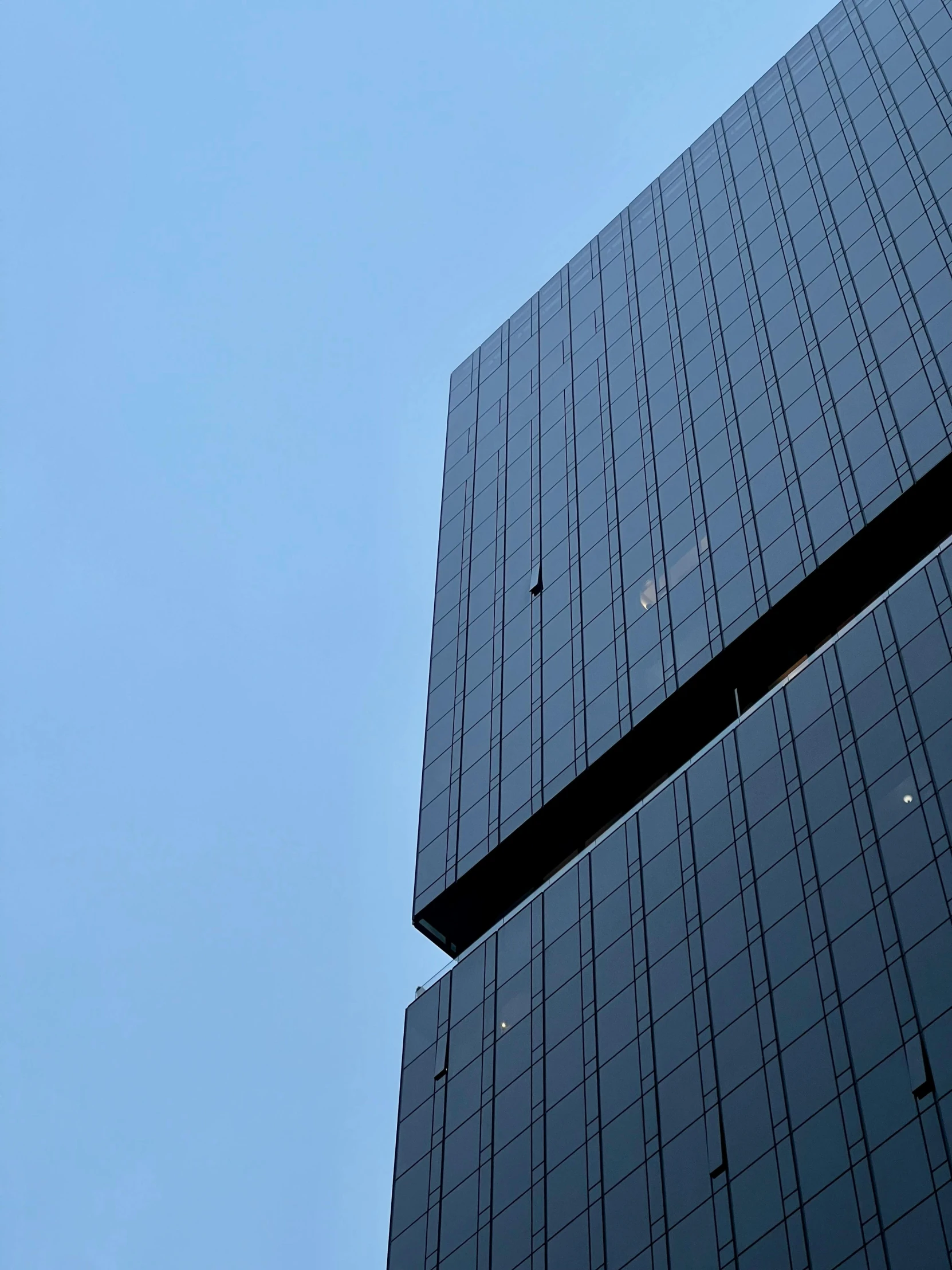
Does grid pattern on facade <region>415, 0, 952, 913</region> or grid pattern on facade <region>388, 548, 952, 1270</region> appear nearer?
grid pattern on facade <region>388, 548, 952, 1270</region>

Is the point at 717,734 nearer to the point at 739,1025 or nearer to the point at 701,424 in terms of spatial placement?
the point at 701,424

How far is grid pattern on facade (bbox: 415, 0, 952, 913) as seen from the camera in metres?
63.8

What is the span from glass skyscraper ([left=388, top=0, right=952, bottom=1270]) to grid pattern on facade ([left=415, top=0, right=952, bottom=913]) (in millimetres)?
197

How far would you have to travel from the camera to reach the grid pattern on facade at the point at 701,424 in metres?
63.8

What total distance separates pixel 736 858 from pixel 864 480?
53.6ft

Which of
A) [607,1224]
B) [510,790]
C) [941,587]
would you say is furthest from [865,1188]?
[510,790]

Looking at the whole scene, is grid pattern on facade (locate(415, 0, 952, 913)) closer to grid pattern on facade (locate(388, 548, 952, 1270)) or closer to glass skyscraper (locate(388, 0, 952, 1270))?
glass skyscraper (locate(388, 0, 952, 1270))

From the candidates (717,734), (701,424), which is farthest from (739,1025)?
(701,424)

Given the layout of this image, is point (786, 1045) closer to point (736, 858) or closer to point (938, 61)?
point (736, 858)

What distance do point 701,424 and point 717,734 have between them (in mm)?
15924

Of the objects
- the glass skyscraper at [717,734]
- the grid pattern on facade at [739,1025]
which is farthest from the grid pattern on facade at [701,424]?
the grid pattern on facade at [739,1025]

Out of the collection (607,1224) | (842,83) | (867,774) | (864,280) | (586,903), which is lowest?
(607,1224)

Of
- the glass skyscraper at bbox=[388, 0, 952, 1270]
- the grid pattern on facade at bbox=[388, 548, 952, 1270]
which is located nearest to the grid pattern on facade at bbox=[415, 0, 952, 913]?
the glass skyscraper at bbox=[388, 0, 952, 1270]

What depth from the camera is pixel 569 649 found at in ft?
234
